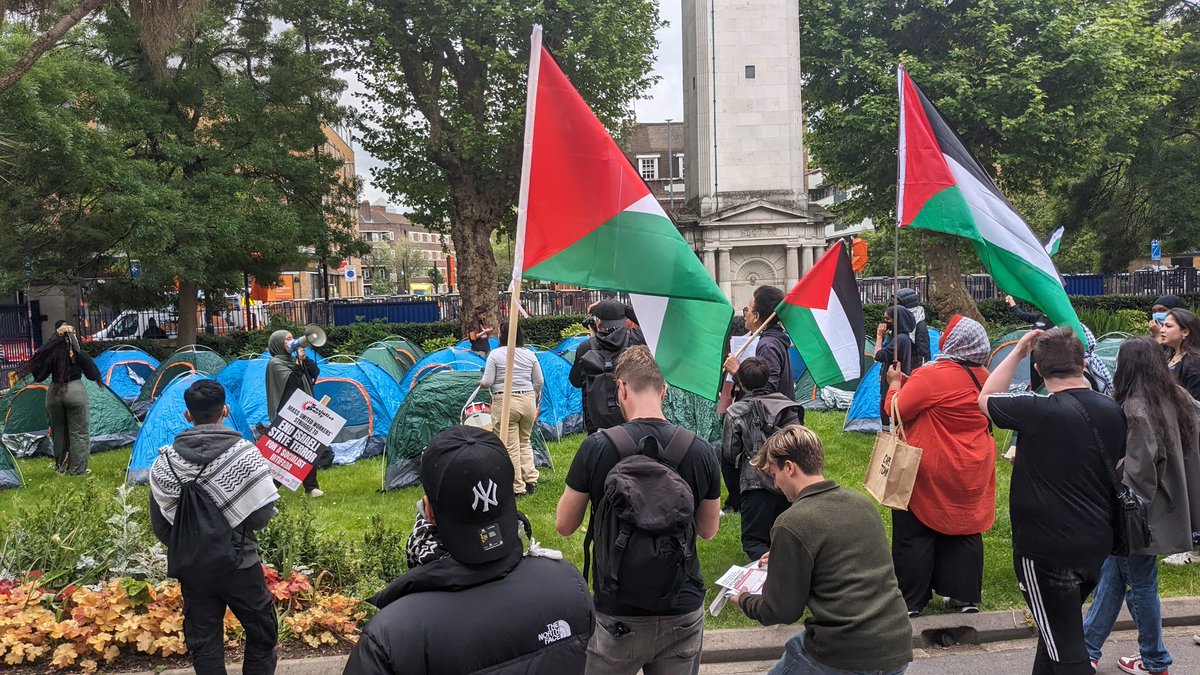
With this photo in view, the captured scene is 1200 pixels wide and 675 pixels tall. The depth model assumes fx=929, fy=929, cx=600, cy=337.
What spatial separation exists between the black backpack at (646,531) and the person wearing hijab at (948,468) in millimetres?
2547

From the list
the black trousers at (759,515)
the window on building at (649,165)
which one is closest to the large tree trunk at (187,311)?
the black trousers at (759,515)

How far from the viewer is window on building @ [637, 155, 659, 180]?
6838 cm

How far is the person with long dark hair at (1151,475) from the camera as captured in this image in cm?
472

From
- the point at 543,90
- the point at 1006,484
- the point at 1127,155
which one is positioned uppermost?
the point at 1127,155

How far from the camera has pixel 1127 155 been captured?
86.8 feet

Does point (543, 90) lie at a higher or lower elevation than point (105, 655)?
higher

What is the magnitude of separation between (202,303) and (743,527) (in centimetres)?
2345

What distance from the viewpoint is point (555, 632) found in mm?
2291

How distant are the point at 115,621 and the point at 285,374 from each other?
434 centimetres

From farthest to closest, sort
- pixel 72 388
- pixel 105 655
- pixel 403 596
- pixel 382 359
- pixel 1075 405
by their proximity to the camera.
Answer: pixel 382 359 < pixel 72 388 < pixel 105 655 < pixel 1075 405 < pixel 403 596

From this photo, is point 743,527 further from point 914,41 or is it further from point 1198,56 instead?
point 1198,56

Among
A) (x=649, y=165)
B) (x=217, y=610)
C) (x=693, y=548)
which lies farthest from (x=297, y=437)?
(x=649, y=165)

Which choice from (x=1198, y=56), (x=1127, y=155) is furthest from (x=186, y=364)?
(x=1198, y=56)

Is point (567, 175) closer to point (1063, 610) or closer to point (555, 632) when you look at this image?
point (555, 632)
